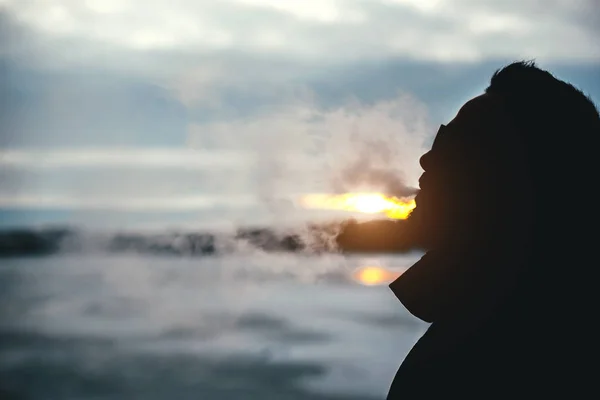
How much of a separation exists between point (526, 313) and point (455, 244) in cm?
15

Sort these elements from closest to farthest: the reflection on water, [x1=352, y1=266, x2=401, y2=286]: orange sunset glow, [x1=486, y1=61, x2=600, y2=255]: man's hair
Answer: [x1=486, y1=61, x2=600, y2=255]: man's hair, the reflection on water, [x1=352, y1=266, x2=401, y2=286]: orange sunset glow

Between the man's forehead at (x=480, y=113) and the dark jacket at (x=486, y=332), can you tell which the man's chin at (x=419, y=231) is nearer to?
the dark jacket at (x=486, y=332)

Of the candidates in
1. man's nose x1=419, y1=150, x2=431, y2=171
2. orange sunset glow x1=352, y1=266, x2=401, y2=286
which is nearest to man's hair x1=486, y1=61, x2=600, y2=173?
man's nose x1=419, y1=150, x2=431, y2=171

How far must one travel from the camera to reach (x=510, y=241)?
110 centimetres

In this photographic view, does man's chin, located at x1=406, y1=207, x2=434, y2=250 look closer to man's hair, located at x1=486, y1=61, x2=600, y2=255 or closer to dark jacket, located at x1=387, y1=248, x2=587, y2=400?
dark jacket, located at x1=387, y1=248, x2=587, y2=400

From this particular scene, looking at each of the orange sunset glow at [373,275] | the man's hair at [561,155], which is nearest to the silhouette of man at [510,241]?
the man's hair at [561,155]

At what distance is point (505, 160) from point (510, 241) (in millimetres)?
125

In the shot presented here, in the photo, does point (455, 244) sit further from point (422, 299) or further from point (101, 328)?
point (101, 328)

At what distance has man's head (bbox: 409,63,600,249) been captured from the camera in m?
1.08

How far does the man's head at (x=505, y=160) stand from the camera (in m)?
1.08

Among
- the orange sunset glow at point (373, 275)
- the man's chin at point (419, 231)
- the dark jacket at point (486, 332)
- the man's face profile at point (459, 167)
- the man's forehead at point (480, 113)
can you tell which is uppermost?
the orange sunset glow at point (373, 275)

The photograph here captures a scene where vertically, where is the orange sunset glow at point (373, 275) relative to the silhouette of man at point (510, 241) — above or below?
above

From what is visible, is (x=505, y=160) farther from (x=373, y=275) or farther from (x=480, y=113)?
(x=373, y=275)

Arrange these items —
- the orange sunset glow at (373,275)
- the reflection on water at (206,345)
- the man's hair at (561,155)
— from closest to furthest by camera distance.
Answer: the man's hair at (561,155)
the reflection on water at (206,345)
the orange sunset glow at (373,275)
